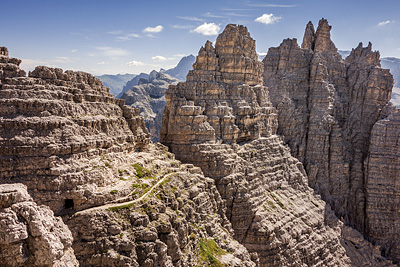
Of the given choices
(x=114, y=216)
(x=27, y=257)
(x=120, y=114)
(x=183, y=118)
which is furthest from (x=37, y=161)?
(x=183, y=118)

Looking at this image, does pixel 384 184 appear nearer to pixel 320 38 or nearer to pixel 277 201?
pixel 277 201

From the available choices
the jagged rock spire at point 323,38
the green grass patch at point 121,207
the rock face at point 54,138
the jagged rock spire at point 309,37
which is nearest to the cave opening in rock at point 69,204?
the rock face at point 54,138

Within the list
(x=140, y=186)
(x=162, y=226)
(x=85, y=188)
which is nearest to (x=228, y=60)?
(x=140, y=186)

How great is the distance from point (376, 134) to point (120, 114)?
232ft

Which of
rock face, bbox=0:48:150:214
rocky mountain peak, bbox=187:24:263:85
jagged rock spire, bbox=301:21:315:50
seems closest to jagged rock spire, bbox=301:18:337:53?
jagged rock spire, bbox=301:21:315:50

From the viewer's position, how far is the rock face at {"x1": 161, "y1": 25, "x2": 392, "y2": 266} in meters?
57.7

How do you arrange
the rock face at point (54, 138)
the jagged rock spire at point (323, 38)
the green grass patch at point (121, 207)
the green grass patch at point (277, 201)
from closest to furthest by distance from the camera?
1. the rock face at point (54, 138)
2. the green grass patch at point (121, 207)
3. the green grass patch at point (277, 201)
4. the jagged rock spire at point (323, 38)

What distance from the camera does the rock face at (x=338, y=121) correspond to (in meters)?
87.6

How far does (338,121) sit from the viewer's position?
94.6m

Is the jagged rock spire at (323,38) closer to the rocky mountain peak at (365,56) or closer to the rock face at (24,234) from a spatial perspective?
the rocky mountain peak at (365,56)

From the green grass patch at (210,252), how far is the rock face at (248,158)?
13851 mm

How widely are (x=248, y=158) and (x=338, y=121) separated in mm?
41553

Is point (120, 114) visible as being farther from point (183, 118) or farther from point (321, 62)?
point (321, 62)

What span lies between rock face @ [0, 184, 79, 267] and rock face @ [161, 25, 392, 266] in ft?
113
